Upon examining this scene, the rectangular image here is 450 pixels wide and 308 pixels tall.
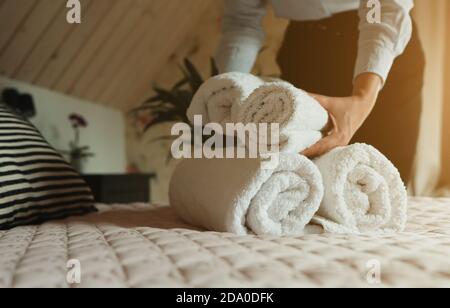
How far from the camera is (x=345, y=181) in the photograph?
0.70m

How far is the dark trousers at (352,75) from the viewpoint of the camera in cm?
161

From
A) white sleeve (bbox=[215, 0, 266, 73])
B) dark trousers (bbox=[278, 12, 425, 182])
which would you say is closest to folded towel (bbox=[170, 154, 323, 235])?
white sleeve (bbox=[215, 0, 266, 73])

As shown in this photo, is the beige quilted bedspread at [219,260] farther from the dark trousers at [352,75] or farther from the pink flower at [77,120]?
the pink flower at [77,120]

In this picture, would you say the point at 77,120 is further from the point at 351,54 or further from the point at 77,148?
the point at 351,54

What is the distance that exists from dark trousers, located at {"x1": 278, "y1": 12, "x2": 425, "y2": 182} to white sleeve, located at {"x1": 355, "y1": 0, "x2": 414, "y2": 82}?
577 millimetres

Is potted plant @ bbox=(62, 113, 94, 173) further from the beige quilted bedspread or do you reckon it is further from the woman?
the beige quilted bedspread

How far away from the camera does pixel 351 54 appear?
1707 millimetres

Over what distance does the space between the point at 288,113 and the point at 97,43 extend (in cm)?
162

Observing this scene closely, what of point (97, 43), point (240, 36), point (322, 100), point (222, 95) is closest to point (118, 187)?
point (97, 43)

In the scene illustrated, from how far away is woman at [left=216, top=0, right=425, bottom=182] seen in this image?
97 cm

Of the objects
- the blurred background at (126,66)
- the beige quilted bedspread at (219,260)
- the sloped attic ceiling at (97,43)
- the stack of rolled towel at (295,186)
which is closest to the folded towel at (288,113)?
the stack of rolled towel at (295,186)

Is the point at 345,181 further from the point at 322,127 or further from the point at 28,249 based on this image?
the point at 28,249

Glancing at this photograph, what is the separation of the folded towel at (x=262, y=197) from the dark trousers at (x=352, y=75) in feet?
2.99
